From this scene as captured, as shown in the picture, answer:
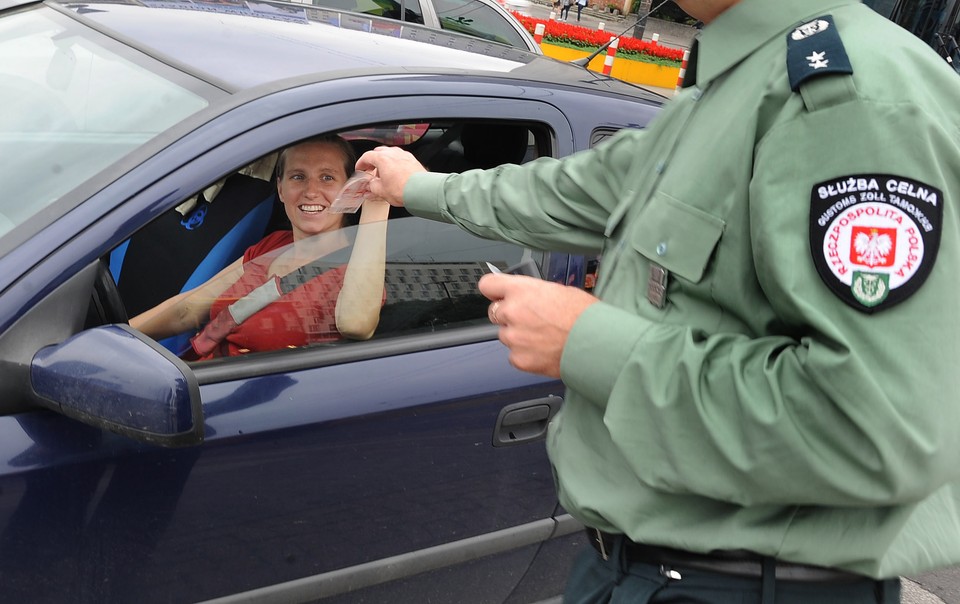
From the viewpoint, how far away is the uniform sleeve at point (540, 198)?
147 cm

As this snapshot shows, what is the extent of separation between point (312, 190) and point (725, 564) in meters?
1.28

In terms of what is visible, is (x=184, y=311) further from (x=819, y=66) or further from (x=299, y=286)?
(x=819, y=66)

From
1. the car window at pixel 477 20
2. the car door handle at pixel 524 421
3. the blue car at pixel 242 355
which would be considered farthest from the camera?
the car window at pixel 477 20

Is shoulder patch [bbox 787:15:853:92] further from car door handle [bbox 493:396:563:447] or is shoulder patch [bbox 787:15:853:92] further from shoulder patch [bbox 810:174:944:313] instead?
car door handle [bbox 493:396:563:447]

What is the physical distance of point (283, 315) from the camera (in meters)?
1.82

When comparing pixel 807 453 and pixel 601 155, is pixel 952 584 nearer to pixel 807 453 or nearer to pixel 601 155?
pixel 601 155

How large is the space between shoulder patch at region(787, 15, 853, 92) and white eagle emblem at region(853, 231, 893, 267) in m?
0.17

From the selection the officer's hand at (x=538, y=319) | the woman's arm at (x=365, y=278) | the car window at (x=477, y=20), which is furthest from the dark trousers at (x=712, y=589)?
the car window at (x=477, y=20)

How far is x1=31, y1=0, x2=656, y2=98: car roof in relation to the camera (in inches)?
72.8

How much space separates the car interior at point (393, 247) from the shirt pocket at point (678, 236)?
894 millimetres

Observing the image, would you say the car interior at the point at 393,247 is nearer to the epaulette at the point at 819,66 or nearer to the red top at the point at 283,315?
the red top at the point at 283,315

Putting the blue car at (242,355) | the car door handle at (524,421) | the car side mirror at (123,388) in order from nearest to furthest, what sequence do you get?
the car side mirror at (123,388)
the blue car at (242,355)
the car door handle at (524,421)

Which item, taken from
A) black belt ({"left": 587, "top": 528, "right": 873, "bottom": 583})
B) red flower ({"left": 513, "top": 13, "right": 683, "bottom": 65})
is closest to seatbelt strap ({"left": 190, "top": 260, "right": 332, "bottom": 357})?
black belt ({"left": 587, "top": 528, "right": 873, "bottom": 583})

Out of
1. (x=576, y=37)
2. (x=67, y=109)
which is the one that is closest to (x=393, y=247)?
(x=67, y=109)
